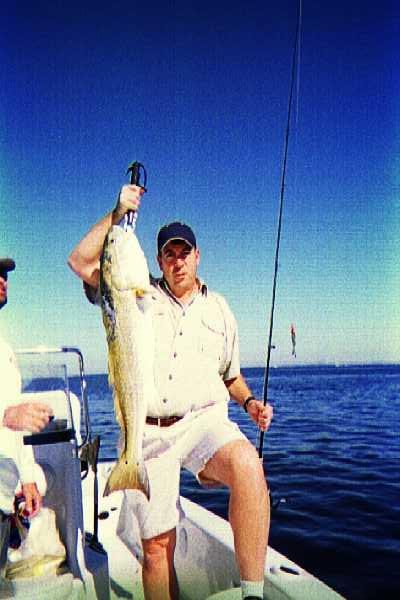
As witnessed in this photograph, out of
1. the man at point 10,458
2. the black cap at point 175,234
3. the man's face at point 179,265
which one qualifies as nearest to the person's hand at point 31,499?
the man at point 10,458

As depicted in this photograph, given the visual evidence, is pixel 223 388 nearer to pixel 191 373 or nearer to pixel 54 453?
pixel 191 373

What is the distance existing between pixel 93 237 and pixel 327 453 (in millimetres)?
12447

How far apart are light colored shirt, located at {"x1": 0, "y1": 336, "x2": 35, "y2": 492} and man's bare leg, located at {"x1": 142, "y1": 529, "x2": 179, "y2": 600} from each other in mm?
887

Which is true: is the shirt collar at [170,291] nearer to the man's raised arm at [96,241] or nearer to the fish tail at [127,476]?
the man's raised arm at [96,241]

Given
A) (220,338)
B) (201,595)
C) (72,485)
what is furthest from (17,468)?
(201,595)

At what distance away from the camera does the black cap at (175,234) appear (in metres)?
3.27

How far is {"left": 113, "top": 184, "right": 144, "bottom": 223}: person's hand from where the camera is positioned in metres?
2.60

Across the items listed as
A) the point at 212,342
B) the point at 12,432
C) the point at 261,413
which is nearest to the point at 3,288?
the point at 12,432

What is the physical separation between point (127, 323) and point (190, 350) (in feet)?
2.81

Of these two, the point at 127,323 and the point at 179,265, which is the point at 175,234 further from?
the point at 127,323

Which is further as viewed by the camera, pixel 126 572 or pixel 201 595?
pixel 126 572

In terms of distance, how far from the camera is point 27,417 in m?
2.58

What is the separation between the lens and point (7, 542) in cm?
317

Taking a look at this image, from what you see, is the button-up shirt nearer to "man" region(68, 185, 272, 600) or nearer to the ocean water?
"man" region(68, 185, 272, 600)
